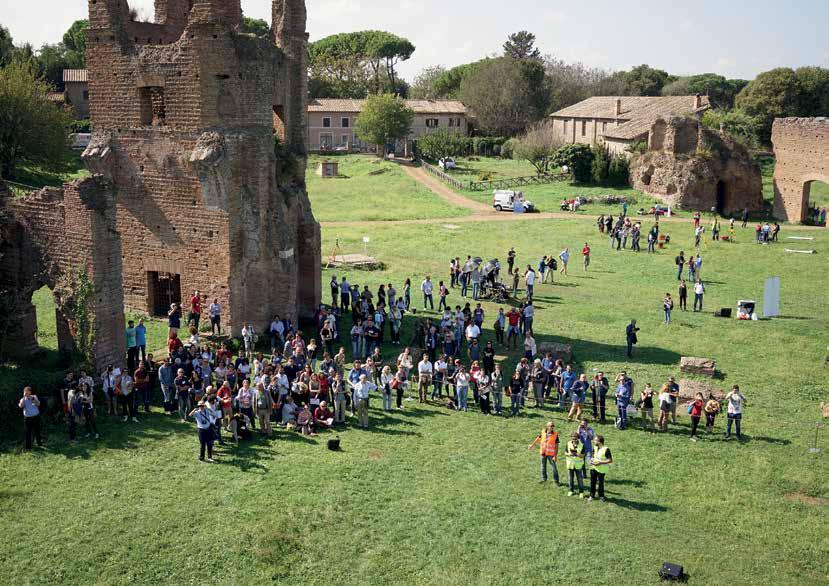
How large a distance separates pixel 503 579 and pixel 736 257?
28803 millimetres

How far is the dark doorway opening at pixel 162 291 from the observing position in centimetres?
2359

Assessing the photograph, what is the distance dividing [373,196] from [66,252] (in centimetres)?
3586

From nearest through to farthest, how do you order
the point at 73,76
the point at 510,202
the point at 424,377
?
the point at 424,377
the point at 510,202
the point at 73,76

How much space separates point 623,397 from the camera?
58.6 feet

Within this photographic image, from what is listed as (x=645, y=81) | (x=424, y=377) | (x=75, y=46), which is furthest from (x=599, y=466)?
(x=645, y=81)

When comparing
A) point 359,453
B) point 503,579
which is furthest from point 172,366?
point 503,579

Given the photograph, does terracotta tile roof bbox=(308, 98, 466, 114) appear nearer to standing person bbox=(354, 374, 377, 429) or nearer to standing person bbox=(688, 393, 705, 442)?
standing person bbox=(354, 374, 377, 429)

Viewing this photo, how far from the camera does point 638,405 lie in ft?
61.2

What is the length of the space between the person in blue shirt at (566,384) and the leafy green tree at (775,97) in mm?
53338

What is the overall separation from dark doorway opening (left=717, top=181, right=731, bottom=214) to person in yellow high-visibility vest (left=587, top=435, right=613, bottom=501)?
37.4 m

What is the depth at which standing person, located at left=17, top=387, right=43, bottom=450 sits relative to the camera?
50.2 feet

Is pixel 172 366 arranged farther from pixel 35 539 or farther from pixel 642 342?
pixel 642 342

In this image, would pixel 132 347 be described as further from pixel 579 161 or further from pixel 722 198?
pixel 579 161

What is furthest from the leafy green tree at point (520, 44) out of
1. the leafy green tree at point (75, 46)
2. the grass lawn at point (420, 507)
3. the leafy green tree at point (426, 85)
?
the grass lawn at point (420, 507)
